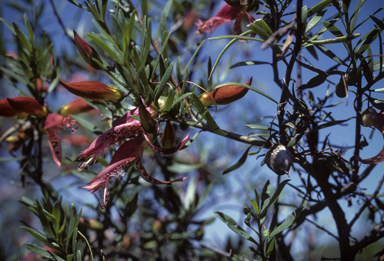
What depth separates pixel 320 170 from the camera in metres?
0.56

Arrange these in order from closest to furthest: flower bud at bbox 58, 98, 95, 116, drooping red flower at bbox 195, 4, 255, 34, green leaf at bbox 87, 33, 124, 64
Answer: green leaf at bbox 87, 33, 124, 64 → drooping red flower at bbox 195, 4, 255, 34 → flower bud at bbox 58, 98, 95, 116

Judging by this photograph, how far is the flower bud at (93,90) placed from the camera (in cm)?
50

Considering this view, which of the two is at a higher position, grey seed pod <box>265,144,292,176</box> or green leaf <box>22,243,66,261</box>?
grey seed pod <box>265,144,292,176</box>

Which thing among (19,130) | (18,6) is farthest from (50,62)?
(18,6)

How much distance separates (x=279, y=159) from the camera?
453mm

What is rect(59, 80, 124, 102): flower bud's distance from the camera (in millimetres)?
498

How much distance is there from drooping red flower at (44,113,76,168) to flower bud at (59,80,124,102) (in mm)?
230

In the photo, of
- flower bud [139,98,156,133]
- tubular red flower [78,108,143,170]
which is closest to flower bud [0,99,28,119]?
tubular red flower [78,108,143,170]

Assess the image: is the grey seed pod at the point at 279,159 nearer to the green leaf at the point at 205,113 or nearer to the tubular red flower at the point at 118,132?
the green leaf at the point at 205,113

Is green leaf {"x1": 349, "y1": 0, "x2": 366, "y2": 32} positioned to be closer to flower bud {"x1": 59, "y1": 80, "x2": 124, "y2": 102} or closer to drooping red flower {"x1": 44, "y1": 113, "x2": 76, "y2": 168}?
flower bud {"x1": 59, "y1": 80, "x2": 124, "y2": 102}

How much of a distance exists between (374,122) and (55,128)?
28.2 inches

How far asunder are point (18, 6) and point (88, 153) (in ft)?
3.04

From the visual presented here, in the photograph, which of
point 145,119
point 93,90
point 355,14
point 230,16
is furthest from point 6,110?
point 355,14

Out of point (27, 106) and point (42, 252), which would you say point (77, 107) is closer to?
point (27, 106)
